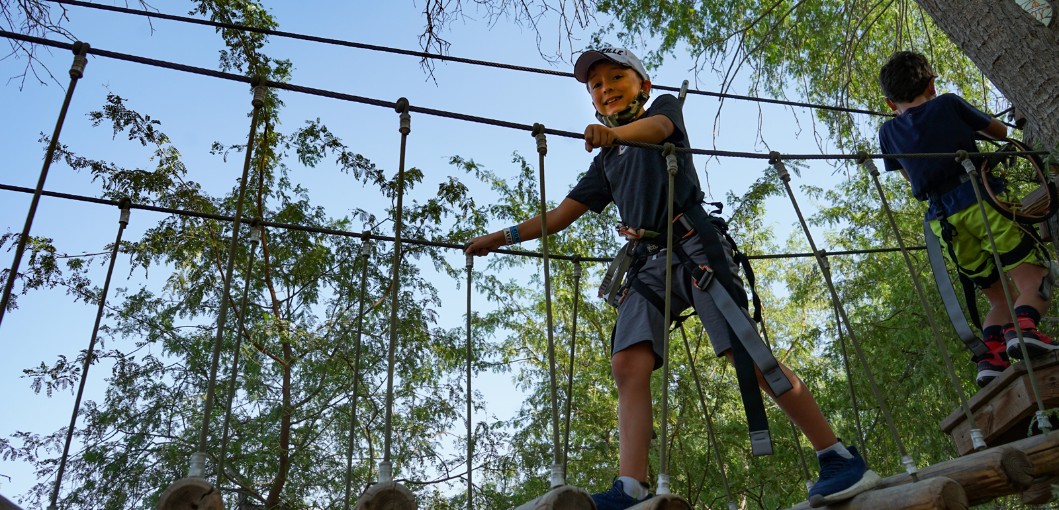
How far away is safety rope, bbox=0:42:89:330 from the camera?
1.75m

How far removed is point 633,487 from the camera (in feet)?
6.78

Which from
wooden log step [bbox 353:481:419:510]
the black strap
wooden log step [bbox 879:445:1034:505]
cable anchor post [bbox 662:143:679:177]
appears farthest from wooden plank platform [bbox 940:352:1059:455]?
wooden log step [bbox 353:481:419:510]

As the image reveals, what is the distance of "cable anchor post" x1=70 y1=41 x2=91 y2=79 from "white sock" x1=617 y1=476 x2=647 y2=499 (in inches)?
61.6

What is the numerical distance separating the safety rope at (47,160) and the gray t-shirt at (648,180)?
1436mm

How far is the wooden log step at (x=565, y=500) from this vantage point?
5.27 feet

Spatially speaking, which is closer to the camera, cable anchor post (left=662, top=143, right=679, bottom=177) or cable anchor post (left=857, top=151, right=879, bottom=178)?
cable anchor post (left=662, top=143, right=679, bottom=177)

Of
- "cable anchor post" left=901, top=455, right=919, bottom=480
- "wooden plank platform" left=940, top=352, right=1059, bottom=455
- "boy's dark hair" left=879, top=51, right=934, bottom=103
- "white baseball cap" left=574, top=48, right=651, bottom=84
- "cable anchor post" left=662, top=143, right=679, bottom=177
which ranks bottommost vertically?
"cable anchor post" left=901, top=455, right=919, bottom=480

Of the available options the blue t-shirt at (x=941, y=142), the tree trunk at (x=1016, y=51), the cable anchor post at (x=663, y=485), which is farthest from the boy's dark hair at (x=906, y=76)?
the cable anchor post at (x=663, y=485)

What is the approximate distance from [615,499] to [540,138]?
97cm

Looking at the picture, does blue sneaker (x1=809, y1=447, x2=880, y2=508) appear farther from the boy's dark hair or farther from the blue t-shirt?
the boy's dark hair

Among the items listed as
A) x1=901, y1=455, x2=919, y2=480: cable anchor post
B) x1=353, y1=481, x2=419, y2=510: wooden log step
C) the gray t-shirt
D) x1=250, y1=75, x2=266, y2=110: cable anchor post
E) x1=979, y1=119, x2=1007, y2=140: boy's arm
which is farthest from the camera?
x1=979, y1=119, x2=1007, y2=140: boy's arm

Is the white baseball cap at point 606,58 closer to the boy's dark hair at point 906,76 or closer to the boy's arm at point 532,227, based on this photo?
the boy's arm at point 532,227

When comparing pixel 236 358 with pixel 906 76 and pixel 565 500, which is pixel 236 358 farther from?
pixel 906 76

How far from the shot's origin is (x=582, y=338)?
9.48 meters
